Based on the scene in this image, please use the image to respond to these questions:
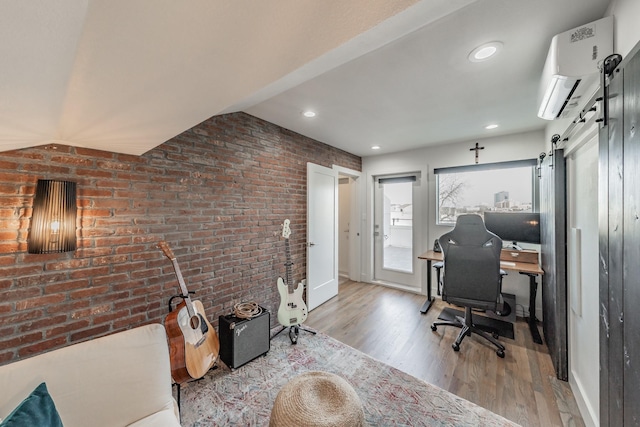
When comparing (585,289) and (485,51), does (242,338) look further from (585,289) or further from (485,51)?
(485,51)

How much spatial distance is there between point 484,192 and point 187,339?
4057 millimetres

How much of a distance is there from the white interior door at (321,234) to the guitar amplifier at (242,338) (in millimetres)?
1084

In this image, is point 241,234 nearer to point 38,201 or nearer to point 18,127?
point 38,201

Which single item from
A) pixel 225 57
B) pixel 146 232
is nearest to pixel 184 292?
pixel 146 232

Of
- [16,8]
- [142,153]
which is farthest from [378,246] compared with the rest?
[16,8]

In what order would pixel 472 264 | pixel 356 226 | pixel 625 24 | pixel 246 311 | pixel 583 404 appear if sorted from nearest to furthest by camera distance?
pixel 625 24 < pixel 583 404 < pixel 246 311 < pixel 472 264 < pixel 356 226

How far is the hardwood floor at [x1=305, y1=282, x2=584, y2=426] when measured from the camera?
174 centimetres

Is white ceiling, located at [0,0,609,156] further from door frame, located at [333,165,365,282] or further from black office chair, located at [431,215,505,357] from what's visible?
door frame, located at [333,165,365,282]

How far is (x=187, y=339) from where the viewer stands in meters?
1.77

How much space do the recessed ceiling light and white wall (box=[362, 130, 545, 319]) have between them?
2173 mm

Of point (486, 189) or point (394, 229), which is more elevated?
point (486, 189)

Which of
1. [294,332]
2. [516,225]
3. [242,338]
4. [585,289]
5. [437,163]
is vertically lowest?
[294,332]

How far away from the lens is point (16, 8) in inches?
20.3

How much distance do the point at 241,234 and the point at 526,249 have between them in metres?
3.64
